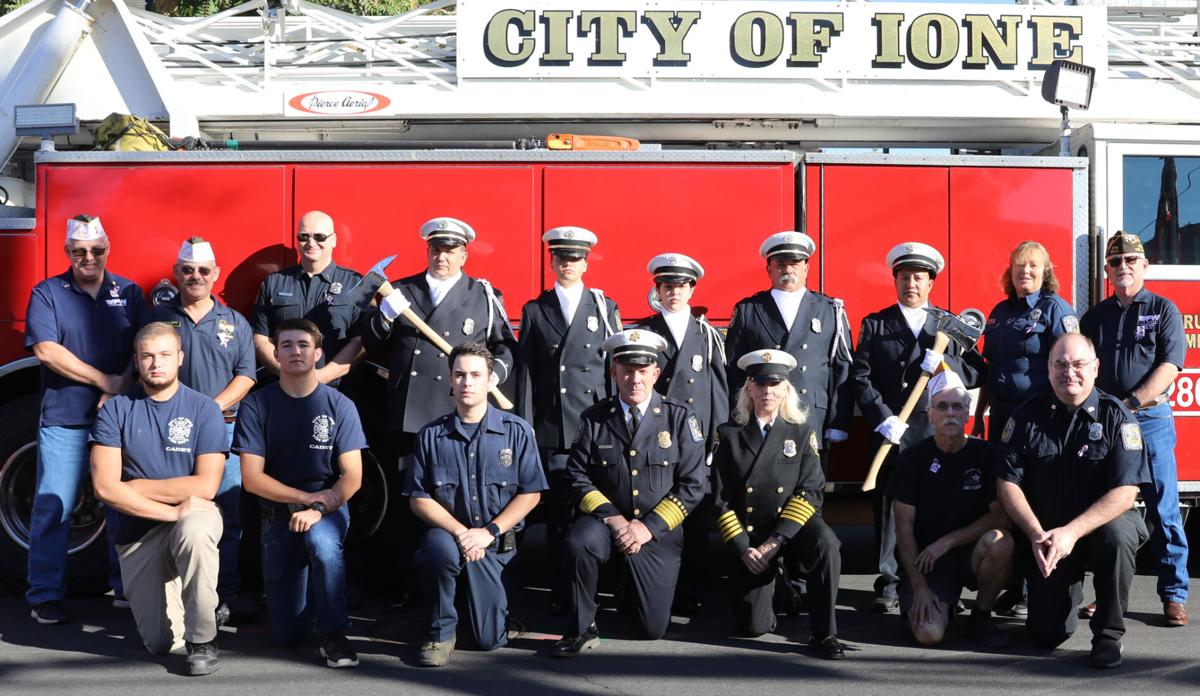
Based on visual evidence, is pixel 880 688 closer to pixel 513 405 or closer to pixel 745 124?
pixel 513 405

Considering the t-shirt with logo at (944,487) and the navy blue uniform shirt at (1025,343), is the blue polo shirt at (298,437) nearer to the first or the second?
the t-shirt with logo at (944,487)

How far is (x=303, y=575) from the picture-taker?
547 centimetres

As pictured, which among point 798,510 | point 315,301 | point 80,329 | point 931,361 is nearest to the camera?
point 798,510

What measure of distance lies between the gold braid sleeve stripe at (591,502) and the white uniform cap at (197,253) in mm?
2291

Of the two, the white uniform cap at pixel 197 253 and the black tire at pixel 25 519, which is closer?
the white uniform cap at pixel 197 253

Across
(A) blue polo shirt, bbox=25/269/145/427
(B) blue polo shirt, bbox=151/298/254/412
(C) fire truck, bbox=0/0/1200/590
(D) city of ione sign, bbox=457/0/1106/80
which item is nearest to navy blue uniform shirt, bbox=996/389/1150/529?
(C) fire truck, bbox=0/0/1200/590

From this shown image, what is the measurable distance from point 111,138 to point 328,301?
1.73 m

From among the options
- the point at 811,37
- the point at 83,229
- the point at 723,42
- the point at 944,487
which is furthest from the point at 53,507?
the point at 811,37

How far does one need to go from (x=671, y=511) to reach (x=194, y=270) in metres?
2.67

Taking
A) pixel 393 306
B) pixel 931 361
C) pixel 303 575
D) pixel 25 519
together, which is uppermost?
pixel 393 306

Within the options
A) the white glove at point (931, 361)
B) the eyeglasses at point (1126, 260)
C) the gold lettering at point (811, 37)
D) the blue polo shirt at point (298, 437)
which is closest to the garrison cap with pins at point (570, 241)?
the blue polo shirt at point (298, 437)

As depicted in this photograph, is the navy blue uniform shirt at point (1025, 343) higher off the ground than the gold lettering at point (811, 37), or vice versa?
the gold lettering at point (811, 37)

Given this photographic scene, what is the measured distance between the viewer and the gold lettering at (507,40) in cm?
742

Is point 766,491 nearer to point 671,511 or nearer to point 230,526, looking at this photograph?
point 671,511
